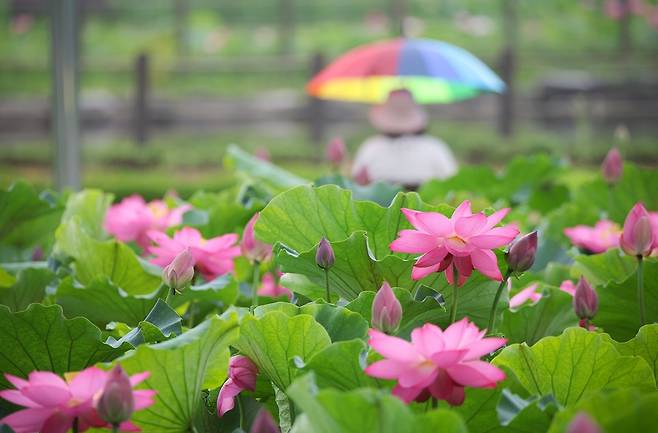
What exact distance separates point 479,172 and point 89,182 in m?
6.84

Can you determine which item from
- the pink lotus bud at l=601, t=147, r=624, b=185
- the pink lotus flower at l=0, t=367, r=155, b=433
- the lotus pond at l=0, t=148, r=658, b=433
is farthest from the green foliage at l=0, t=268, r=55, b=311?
the pink lotus bud at l=601, t=147, r=624, b=185

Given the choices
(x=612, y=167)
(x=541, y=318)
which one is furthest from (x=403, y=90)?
(x=541, y=318)

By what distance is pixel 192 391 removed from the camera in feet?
2.40

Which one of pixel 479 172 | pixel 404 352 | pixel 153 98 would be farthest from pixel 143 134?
pixel 404 352

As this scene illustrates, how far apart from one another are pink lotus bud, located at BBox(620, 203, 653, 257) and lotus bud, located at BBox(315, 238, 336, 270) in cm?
27

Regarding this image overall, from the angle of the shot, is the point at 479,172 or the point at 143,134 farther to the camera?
the point at 143,134

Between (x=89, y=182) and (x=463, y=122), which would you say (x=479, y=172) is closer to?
(x=89, y=182)

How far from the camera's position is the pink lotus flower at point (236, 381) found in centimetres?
78

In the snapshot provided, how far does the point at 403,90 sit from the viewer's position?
9.61 ft

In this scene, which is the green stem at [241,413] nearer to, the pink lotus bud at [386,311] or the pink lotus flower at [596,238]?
the pink lotus bud at [386,311]

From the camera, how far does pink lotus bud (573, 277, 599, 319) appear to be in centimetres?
91

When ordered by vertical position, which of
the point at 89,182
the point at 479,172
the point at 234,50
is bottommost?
the point at 89,182

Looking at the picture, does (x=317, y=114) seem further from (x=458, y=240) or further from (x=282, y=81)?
(x=458, y=240)

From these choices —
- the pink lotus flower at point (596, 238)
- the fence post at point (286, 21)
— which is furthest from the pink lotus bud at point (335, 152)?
the fence post at point (286, 21)
